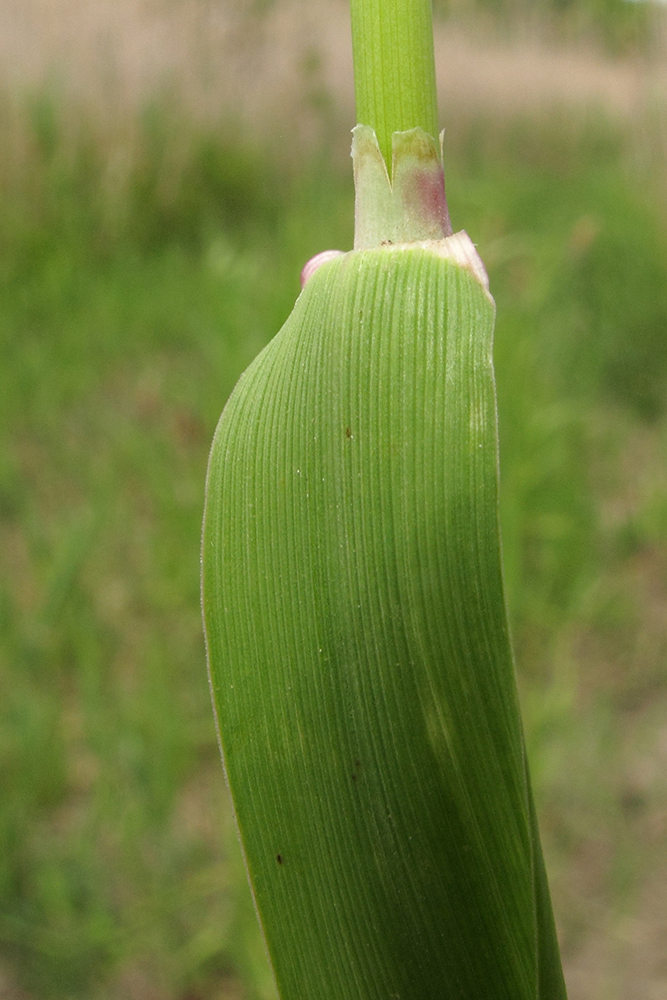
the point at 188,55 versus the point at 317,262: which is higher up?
the point at 188,55

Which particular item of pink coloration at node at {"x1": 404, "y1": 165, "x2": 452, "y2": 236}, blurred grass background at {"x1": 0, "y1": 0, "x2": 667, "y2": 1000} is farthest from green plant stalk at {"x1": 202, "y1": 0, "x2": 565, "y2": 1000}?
blurred grass background at {"x1": 0, "y1": 0, "x2": 667, "y2": 1000}

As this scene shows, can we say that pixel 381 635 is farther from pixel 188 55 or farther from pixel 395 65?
pixel 188 55

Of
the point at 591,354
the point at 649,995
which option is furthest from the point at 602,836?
the point at 591,354

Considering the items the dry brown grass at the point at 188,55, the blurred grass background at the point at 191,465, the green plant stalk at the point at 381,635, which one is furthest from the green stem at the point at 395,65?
the dry brown grass at the point at 188,55

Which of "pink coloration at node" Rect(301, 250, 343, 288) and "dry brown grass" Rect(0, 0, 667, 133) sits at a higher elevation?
"dry brown grass" Rect(0, 0, 667, 133)

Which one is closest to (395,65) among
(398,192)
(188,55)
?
(398,192)

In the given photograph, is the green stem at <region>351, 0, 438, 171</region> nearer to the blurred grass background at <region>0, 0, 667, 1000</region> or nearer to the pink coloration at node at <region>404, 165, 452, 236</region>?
the pink coloration at node at <region>404, 165, 452, 236</region>

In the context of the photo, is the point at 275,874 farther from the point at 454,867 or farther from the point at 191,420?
the point at 191,420

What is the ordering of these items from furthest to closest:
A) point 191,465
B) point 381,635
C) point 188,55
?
point 188,55 < point 191,465 < point 381,635

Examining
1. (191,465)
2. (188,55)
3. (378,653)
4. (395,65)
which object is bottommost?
(191,465)
